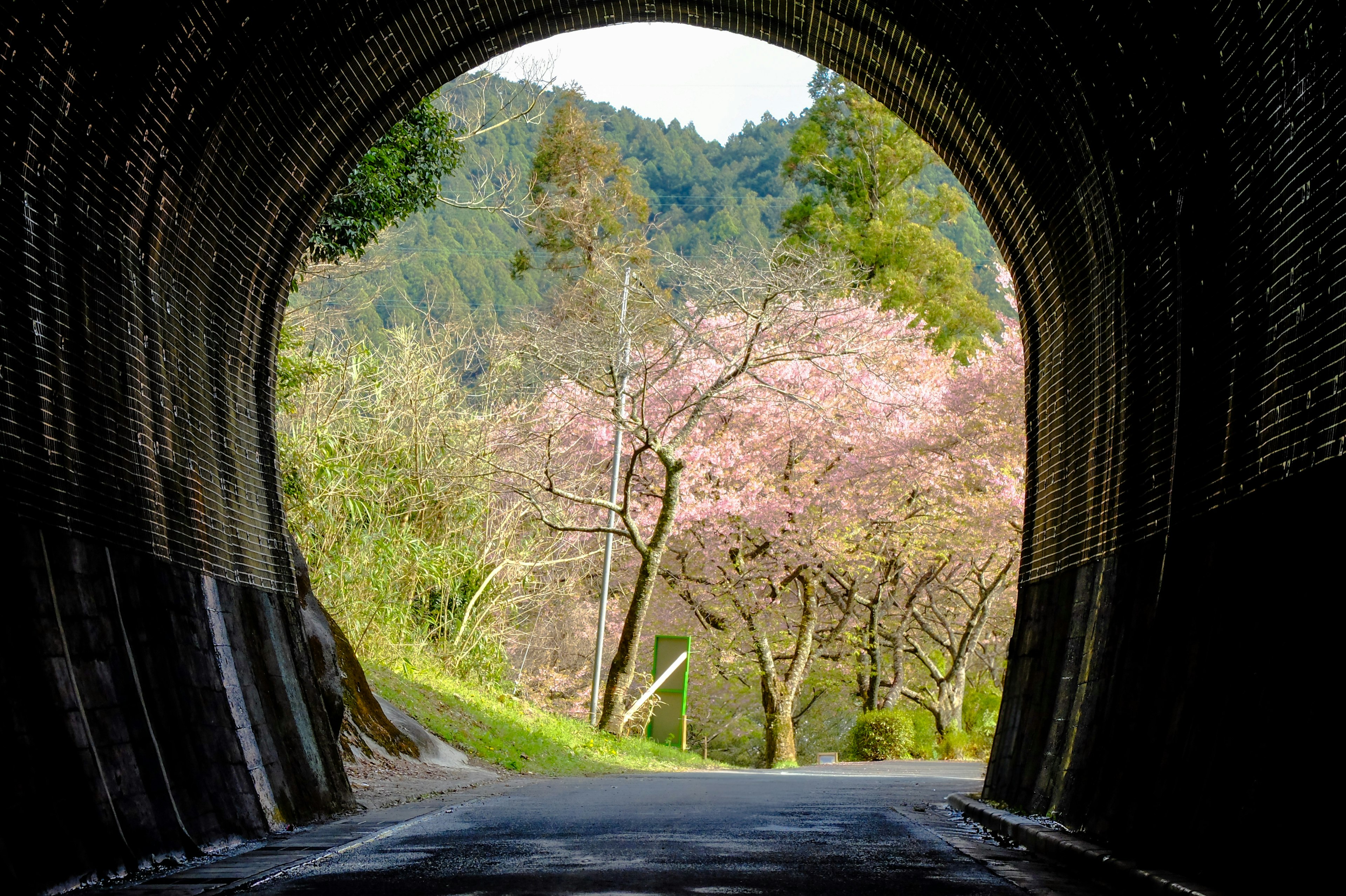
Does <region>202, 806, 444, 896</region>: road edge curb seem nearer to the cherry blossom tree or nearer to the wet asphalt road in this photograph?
the wet asphalt road

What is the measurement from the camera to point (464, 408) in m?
26.9

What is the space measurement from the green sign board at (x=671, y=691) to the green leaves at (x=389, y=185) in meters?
13.2

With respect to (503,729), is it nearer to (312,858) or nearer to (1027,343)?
(1027,343)

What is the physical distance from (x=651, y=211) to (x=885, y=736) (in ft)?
105

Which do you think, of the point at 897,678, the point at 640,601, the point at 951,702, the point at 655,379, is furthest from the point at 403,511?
the point at 951,702

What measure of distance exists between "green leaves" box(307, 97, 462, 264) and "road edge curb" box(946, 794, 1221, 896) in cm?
884

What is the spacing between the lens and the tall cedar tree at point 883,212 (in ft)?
139

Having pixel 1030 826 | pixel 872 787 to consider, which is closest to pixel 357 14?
pixel 1030 826

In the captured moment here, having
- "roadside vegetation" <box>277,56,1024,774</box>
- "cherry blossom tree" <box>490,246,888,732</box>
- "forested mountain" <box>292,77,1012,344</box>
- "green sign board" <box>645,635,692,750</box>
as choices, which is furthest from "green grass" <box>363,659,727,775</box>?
"forested mountain" <box>292,77,1012,344</box>

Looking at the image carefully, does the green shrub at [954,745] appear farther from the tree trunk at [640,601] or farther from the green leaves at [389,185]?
the green leaves at [389,185]

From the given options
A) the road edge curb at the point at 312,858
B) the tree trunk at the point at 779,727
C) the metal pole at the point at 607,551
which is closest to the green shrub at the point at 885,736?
the tree trunk at the point at 779,727

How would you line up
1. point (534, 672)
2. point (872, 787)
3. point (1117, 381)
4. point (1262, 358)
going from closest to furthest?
1. point (1262, 358)
2. point (1117, 381)
3. point (872, 787)
4. point (534, 672)

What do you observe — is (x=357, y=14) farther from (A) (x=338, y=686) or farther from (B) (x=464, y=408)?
(B) (x=464, y=408)

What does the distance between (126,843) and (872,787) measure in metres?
11.0
